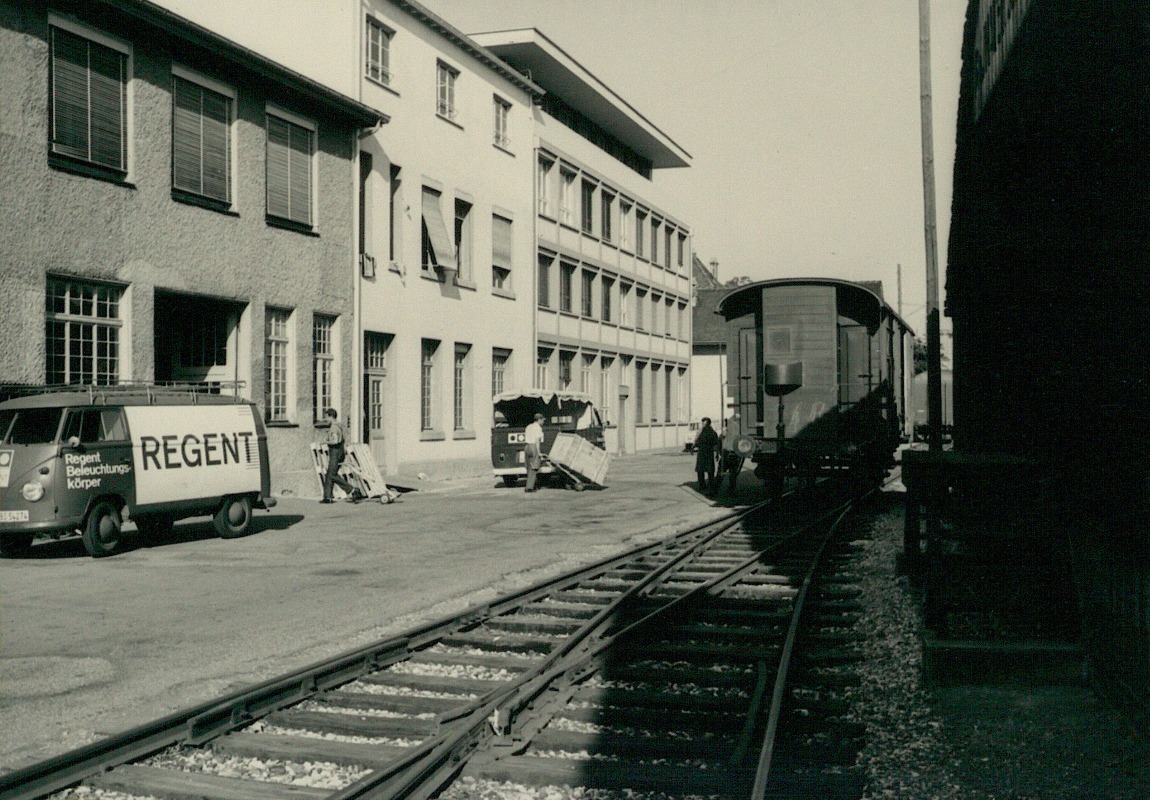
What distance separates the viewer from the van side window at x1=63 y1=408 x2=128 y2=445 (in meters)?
13.0

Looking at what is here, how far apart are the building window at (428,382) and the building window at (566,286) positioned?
360 inches

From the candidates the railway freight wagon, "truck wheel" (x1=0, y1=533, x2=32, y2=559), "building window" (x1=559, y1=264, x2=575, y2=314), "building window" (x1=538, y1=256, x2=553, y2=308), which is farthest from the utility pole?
"building window" (x1=559, y1=264, x2=575, y2=314)

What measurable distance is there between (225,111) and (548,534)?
33.1ft

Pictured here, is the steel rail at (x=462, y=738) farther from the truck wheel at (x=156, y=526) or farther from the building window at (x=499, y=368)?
the building window at (x=499, y=368)

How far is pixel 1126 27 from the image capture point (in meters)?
4.37

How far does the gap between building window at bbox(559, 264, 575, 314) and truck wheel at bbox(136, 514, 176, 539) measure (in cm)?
2199

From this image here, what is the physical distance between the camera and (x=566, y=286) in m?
37.5

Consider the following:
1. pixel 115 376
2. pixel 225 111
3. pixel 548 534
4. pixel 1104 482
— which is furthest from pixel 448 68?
pixel 1104 482

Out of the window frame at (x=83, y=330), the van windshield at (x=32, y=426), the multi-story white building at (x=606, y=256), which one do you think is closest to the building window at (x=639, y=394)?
the multi-story white building at (x=606, y=256)

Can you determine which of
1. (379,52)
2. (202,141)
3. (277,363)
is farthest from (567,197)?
(202,141)

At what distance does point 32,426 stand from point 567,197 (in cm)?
2624

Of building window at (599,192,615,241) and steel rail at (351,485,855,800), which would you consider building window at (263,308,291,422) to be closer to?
steel rail at (351,485,855,800)

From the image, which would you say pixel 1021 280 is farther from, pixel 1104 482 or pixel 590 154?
pixel 590 154

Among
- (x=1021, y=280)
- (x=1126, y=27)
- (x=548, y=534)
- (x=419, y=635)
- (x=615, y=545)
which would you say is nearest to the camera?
(x=1126, y=27)
